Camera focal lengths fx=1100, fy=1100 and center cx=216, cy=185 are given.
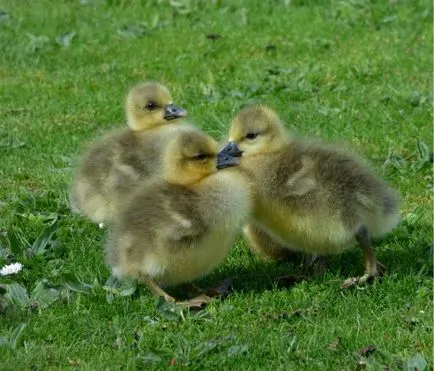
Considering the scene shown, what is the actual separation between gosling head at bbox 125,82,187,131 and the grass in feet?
2.18

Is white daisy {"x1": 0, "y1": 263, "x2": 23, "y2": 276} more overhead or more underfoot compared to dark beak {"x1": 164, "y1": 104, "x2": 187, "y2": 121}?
more underfoot

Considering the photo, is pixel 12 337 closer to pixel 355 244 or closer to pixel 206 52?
pixel 355 244

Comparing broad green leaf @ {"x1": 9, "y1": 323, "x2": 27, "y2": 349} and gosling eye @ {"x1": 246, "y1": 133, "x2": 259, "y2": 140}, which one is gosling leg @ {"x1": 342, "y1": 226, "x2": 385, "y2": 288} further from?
broad green leaf @ {"x1": 9, "y1": 323, "x2": 27, "y2": 349}

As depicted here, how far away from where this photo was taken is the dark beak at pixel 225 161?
539 cm

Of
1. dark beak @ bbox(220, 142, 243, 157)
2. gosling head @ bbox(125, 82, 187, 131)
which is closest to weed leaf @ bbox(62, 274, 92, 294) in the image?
dark beak @ bbox(220, 142, 243, 157)

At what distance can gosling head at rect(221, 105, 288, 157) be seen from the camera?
5.66 m

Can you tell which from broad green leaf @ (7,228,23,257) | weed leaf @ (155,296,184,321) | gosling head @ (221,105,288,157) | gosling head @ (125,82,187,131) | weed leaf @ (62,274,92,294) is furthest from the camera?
gosling head @ (125,82,187,131)

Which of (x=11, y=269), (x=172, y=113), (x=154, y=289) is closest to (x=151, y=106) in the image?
(x=172, y=113)

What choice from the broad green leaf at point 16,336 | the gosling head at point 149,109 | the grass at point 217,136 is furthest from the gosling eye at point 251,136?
the broad green leaf at point 16,336

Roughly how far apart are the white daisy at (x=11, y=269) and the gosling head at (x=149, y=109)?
4.38 feet

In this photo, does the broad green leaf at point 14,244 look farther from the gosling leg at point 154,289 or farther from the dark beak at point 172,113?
the dark beak at point 172,113

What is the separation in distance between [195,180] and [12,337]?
1.16 meters

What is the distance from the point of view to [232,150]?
18.2ft

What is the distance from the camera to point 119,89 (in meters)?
9.14
